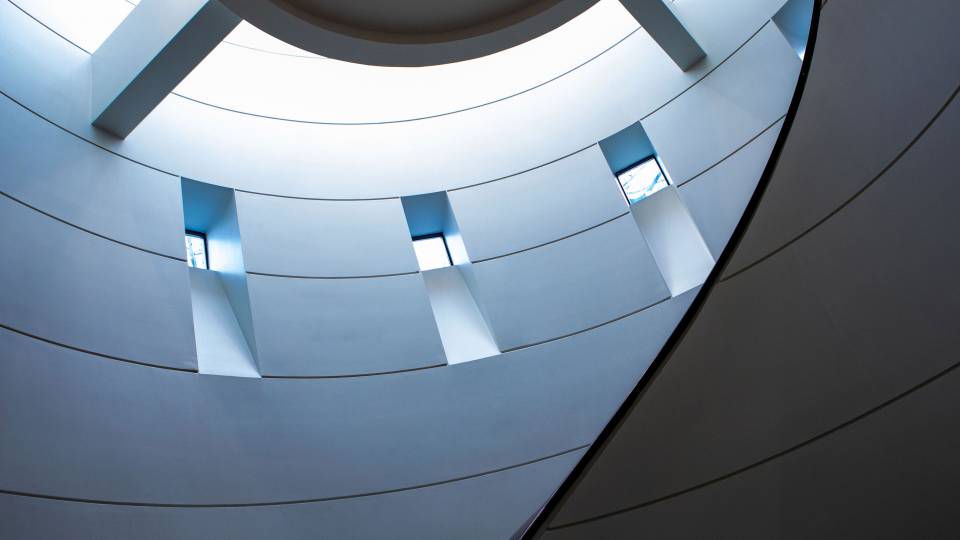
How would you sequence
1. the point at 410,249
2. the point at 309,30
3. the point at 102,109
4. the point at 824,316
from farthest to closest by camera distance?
the point at 410,249 → the point at 102,109 → the point at 309,30 → the point at 824,316

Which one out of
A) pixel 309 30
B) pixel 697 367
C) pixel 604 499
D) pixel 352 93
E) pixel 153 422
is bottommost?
pixel 604 499

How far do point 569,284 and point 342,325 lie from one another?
3.92m

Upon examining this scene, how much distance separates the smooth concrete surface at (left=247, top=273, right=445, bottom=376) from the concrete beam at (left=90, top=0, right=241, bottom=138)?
317 cm

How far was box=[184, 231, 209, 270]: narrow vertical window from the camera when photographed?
14.3m

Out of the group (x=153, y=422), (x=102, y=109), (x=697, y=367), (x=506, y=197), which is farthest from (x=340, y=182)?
(x=697, y=367)

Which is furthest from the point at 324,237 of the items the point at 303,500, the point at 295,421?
the point at 303,500

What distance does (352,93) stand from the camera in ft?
54.4

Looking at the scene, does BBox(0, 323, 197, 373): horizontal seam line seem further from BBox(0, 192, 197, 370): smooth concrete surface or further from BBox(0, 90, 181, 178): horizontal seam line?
BBox(0, 90, 181, 178): horizontal seam line

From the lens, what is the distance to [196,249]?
14.6 m

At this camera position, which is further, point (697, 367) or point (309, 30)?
point (309, 30)

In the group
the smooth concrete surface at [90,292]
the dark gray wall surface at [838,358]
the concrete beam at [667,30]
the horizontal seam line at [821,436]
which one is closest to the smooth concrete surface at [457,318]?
the smooth concrete surface at [90,292]

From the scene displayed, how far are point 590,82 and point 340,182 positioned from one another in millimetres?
5039

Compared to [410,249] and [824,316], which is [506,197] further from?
[824,316]

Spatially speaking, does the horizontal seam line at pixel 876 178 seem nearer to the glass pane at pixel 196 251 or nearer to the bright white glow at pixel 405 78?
the bright white glow at pixel 405 78
